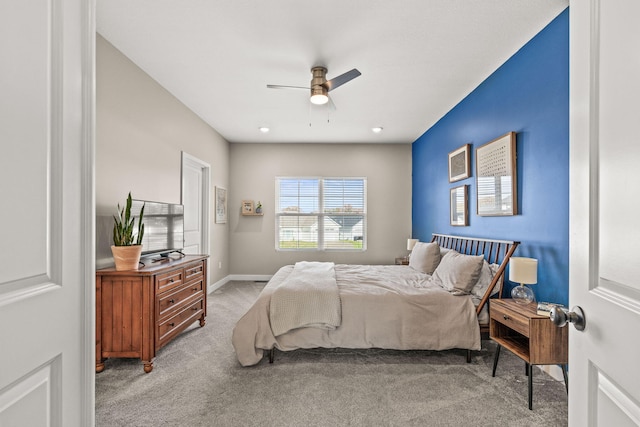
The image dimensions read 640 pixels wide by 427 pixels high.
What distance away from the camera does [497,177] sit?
3.09m

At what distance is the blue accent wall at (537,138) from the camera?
2.26 m

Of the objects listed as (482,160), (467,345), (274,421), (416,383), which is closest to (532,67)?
(482,160)

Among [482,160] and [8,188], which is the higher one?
[482,160]

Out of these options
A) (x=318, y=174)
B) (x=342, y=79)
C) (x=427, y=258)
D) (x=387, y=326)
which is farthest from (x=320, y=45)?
(x=318, y=174)

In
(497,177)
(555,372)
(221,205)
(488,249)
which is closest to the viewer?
(555,372)

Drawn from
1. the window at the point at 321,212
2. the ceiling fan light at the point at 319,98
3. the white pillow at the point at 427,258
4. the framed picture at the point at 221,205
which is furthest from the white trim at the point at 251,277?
the ceiling fan light at the point at 319,98

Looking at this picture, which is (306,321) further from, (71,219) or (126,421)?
(71,219)

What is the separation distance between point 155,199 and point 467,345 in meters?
3.41

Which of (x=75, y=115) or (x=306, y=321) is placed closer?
(x=75, y=115)

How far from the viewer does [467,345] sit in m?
2.65

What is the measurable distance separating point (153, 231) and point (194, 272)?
603mm

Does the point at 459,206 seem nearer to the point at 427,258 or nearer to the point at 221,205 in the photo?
the point at 427,258

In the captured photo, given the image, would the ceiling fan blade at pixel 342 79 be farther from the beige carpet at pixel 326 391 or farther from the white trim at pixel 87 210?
the beige carpet at pixel 326 391

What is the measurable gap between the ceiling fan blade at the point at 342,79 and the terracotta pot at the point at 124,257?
2.24m
